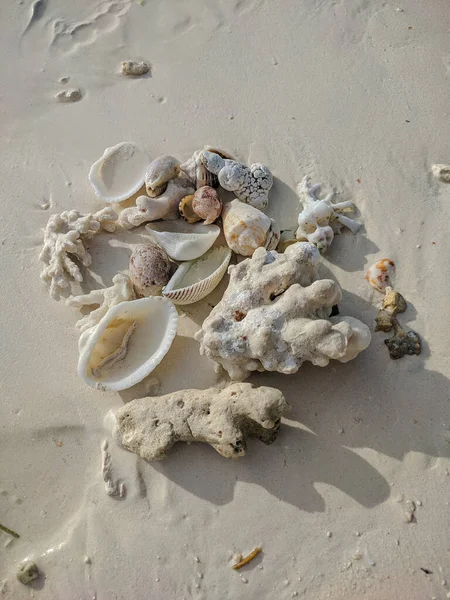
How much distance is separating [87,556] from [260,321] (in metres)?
1.73

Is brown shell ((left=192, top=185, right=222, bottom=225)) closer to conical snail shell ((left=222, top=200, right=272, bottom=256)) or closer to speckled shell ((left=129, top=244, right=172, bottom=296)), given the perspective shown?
conical snail shell ((left=222, top=200, right=272, bottom=256))

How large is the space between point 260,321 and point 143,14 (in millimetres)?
3817

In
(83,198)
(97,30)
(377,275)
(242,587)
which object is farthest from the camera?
(97,30)

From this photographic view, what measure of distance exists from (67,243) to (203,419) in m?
1.70

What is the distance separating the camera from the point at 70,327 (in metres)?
3.52

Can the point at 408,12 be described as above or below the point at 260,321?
above

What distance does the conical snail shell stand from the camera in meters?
3.31

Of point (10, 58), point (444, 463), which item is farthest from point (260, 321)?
point (10, 58)

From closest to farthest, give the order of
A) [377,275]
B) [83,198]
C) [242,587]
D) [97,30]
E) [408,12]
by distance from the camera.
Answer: [242,587] → [377,275] → [83,198] → [408,12] → [97,30]

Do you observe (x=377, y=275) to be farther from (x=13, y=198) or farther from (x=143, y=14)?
(x=143, y=14)

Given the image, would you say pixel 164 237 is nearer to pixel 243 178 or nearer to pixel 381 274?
pixel 243 178

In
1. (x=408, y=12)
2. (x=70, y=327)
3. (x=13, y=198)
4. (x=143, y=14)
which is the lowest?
(x=70, y=327)

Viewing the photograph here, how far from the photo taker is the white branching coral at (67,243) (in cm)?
358

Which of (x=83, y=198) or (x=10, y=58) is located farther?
(x=10, y=58)
